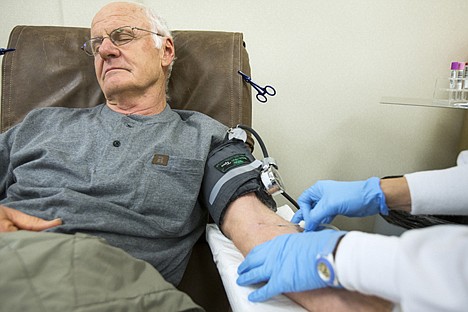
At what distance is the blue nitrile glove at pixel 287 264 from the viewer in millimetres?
669

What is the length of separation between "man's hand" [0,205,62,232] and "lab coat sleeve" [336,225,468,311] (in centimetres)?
72

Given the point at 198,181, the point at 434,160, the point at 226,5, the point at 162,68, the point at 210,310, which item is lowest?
the point at 210,310

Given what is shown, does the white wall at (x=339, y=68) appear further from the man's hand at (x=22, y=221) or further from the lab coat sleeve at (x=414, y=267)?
the lab coat sleeve at (x=414, y=267)

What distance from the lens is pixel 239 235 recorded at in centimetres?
97

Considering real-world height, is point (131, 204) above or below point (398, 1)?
below

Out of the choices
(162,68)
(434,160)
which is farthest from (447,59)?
(162,68)

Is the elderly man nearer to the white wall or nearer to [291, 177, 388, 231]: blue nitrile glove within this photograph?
[291, 177, 388, 231]: blue nitrile glove

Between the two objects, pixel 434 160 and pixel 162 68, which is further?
pixel 434 160

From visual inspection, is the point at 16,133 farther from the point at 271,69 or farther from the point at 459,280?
the point at 459,280

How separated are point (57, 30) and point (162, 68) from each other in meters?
0.45

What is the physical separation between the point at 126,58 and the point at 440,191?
1063 mm

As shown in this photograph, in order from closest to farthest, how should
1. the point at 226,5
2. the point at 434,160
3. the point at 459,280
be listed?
the point at 459,280 → the point at 226,5 → the point at 434,160

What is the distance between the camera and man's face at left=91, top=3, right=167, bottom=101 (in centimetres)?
125

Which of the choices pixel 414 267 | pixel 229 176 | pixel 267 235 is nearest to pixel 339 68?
pixel 229 176
